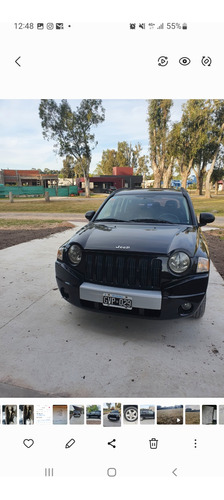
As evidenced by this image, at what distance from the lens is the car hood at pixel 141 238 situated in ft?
8.79

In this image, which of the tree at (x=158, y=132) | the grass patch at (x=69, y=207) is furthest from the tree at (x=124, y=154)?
the grass patch at (x=69, y=207)

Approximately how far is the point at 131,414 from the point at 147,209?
2.76 metres

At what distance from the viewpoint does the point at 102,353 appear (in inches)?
98.9

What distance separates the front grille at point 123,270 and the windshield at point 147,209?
107cm

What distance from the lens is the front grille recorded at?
257 cm

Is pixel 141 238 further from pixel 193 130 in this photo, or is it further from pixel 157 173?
pixel 157 173

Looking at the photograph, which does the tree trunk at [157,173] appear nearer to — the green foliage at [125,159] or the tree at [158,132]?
the tree at [158,132]

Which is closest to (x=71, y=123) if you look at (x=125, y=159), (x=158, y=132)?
(x=158, y=132)

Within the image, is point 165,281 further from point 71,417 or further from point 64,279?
point 71,417

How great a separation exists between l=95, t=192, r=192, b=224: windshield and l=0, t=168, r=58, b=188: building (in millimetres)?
46012
